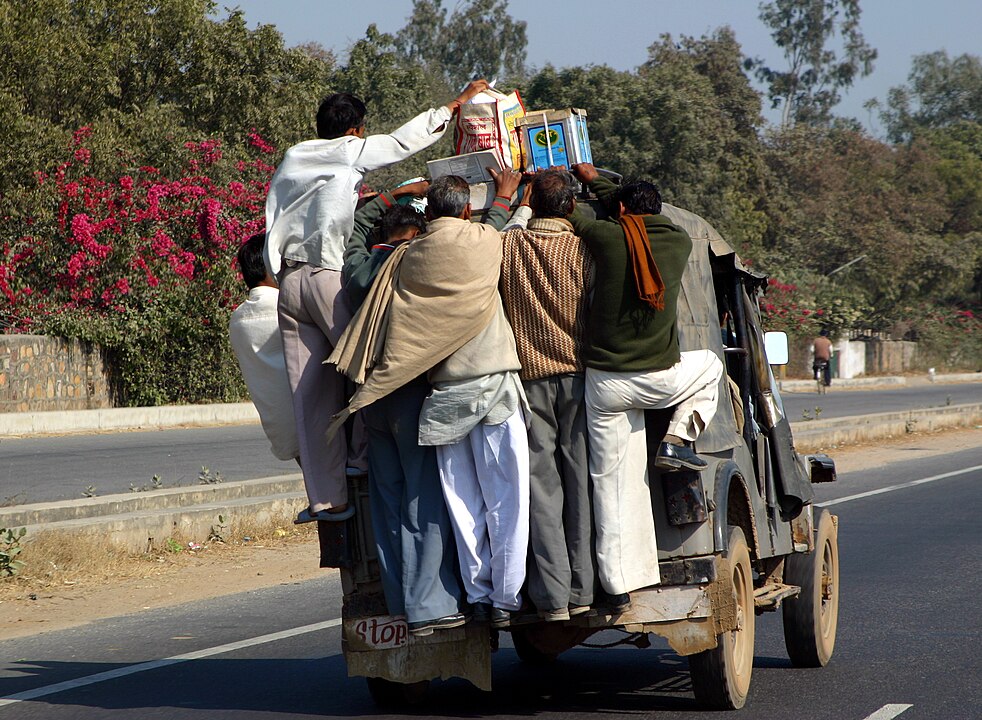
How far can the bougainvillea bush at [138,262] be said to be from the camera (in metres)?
24.4

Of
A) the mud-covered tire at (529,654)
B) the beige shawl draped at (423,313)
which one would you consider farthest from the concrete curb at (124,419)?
the beige shawl draped at (423,313)

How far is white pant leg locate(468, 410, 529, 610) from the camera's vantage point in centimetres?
514

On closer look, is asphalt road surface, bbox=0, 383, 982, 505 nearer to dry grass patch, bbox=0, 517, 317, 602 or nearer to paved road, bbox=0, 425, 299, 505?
paved road, bbox=0, 425, 299, 505

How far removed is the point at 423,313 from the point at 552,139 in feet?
4.25

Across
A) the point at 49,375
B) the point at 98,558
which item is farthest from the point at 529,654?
the point at 49,375

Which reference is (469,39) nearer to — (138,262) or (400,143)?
(138,262)

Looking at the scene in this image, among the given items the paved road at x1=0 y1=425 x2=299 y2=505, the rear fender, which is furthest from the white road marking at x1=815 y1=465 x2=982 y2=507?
the rear fender

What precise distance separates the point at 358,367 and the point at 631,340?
43.4 inches

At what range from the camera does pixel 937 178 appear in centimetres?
6475

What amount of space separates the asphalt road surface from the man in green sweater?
7.70 metres

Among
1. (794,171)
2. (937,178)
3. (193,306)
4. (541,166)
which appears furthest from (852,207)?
(541,166)

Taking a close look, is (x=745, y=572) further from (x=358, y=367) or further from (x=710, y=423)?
(x=358, y=367)

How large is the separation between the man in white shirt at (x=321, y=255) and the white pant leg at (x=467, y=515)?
0.43m

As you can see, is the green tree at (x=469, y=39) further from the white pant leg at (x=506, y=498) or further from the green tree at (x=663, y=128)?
the white pant leg at (x=506, y=498)
